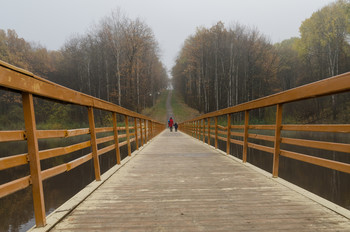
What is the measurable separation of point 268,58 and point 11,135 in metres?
26.0

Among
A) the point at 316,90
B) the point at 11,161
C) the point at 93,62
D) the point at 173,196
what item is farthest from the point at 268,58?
the point at 11,161

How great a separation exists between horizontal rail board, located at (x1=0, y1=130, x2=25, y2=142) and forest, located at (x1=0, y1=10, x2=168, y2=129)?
1820 centimetres

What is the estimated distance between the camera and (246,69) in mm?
23797

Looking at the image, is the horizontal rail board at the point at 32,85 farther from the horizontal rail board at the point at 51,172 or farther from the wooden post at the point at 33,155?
the horizontal rail board at the point at 51,172

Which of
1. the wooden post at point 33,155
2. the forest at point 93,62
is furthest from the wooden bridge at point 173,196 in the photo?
the forest at point 93,62

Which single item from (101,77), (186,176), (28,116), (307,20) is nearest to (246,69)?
(307,20)

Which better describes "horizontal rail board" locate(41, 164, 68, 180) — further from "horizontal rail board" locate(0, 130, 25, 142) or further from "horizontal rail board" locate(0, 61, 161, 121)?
"horizontal rail board" locate(0, 61, 161, 121)

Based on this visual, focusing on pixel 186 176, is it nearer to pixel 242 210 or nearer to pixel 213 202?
pixel 213 202

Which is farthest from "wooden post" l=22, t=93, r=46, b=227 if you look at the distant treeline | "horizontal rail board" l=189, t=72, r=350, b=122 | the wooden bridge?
the distant treeline

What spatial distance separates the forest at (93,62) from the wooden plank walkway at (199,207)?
57.6 ft

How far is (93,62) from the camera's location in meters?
25.0

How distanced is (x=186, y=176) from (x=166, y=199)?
3.11 ft

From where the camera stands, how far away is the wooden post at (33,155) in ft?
5.18

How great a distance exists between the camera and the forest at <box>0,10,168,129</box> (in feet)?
65.5
